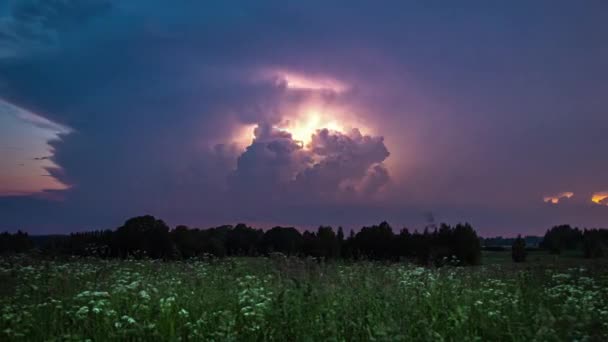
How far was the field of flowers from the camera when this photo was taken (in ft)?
26.0

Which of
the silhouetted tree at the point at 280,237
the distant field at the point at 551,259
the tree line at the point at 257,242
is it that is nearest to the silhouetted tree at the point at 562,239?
the distant field at the point at 551,259

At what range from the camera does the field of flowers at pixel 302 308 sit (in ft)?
26.0

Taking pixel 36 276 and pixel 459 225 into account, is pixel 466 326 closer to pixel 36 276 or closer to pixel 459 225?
pixel 36 276

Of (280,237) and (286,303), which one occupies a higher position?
(280,237)

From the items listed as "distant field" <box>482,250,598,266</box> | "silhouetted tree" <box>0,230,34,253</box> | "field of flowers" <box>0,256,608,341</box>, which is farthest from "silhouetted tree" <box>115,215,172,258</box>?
"distant field" <box>482,250,598,266</box>

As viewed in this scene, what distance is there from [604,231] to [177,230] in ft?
106

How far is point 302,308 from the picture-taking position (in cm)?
900

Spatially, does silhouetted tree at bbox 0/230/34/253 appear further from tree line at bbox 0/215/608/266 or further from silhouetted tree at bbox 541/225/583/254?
silhouetted tree at bbox 541/225/583/254

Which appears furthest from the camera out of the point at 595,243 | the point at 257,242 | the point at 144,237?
the point at 595,243

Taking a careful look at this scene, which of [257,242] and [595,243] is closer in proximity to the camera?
[257,242]

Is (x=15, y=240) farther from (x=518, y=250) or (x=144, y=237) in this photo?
(x=518, y=250)

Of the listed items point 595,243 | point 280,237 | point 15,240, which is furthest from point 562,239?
point 15,240

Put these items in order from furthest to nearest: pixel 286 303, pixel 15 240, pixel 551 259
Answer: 1. pixel 551 259
2. pixel 15 240
3. pixel 286 303

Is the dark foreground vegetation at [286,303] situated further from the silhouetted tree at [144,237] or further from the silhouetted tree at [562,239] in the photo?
the silhouetted tree at [562,239]
